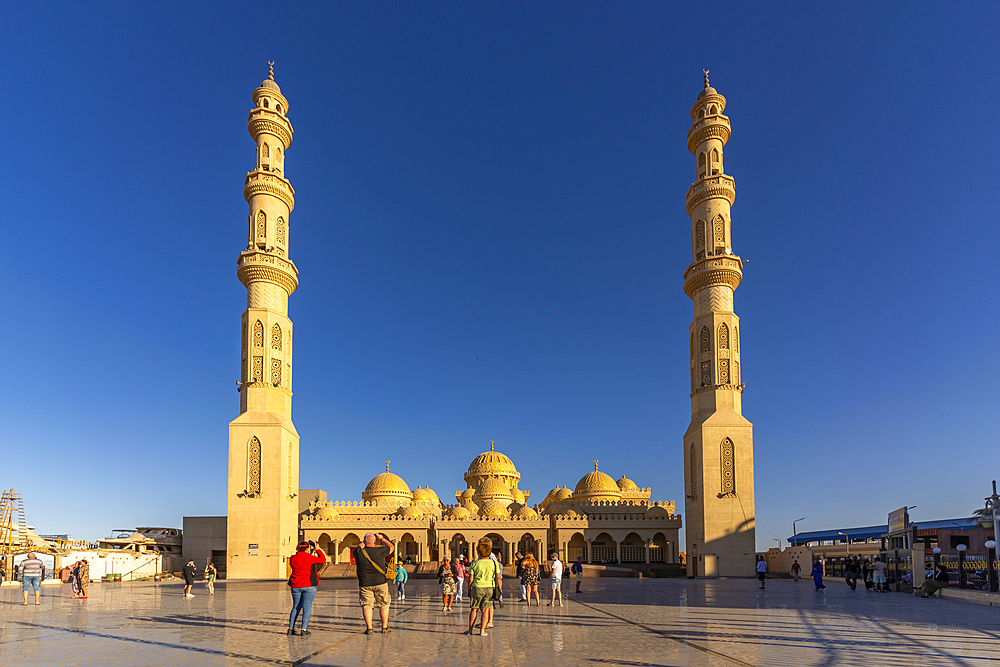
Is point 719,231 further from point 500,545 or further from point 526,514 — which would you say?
point 500,545

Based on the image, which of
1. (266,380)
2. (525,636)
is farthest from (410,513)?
(525,636)

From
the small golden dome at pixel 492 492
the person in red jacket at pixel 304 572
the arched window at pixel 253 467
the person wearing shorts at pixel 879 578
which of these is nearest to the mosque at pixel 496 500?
the arched window at pixel 253 467

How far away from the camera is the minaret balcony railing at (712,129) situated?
4438cm

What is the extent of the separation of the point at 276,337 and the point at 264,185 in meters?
8.36

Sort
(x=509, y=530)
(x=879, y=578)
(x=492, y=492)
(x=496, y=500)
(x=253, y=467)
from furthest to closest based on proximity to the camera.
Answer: (x=492, y=492) < (x=496, y=500) < (x=509, y=530) < (x=253, y=467) < (x=879, y=578)

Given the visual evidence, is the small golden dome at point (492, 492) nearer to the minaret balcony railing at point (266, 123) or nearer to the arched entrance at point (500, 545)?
the arched entrance at point (500, 545)

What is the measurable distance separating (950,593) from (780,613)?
948 cm

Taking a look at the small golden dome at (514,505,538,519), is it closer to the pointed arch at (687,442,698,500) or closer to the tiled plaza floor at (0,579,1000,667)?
the pointed arch at (687,442,698,500)

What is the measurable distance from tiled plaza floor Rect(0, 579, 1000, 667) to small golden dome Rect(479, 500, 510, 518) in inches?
1233

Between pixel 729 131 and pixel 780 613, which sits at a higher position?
pixel 729 131

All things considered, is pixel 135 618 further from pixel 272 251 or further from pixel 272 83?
pixel 272 83

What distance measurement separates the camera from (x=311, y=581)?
10.3m

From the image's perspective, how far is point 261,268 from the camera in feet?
137

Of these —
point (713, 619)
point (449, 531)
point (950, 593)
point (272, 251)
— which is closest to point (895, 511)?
point (950, 593)
